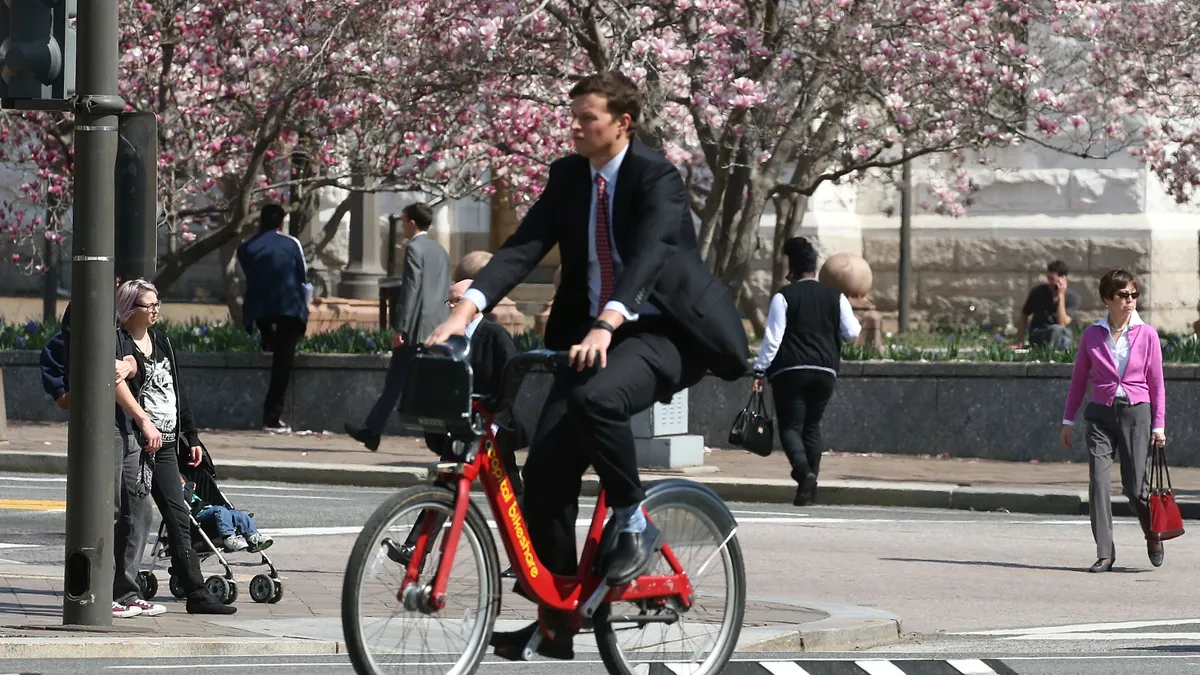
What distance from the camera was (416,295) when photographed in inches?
609

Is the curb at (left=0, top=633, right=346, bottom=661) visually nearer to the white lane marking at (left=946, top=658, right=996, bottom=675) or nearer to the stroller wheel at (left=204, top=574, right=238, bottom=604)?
the stroller wheel at (left=204, top=574, right=238, bottom=604)

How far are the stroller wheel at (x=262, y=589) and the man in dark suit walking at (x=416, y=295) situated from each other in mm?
5764

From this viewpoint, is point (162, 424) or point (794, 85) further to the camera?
point (794, 85)

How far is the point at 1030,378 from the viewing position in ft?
58.9

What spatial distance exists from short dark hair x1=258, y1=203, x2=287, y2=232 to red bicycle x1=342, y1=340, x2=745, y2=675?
12.2 metres

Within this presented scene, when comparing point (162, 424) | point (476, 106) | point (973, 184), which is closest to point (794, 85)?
point (476, 106)

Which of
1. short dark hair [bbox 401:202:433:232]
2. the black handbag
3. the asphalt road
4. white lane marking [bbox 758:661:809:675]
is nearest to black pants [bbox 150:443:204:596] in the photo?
the asphalt road

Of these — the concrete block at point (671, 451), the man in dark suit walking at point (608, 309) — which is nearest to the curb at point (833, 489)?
the concrete block at point (671, 451)

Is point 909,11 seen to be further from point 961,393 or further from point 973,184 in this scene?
point 973,184

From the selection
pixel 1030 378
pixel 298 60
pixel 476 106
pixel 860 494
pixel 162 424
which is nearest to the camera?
pixel 162 424

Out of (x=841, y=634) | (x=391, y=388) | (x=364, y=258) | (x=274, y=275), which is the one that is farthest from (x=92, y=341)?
(x=364, y=258)

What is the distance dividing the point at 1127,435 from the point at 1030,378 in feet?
19.3

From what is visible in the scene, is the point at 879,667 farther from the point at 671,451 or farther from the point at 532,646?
the point at 671,451

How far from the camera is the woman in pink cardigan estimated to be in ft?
39.4
